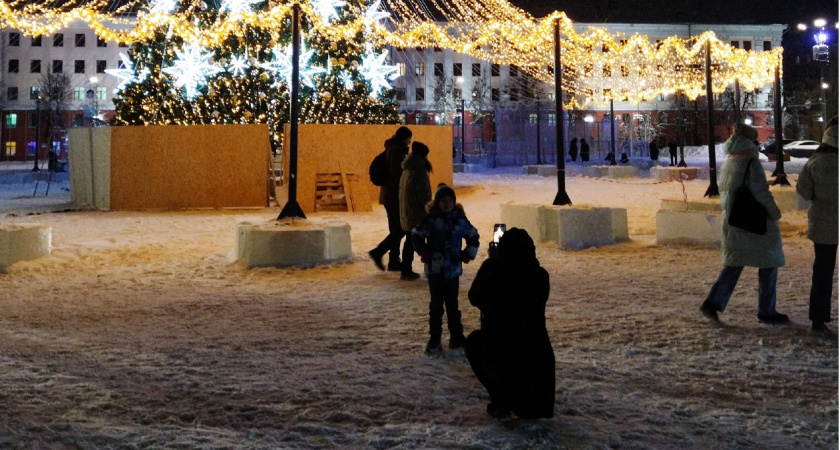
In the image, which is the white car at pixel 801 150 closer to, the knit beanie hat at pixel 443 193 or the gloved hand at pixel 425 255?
the knit beanie hat at pixel 443 193

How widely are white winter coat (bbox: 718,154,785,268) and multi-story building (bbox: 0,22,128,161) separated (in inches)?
2768

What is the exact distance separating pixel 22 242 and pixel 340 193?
9.56 metres

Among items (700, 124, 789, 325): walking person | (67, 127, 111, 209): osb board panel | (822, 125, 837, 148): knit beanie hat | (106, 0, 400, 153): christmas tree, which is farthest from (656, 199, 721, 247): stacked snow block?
(67, 127, 111, 209): osb board panel

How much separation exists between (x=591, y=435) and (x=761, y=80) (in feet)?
70.0

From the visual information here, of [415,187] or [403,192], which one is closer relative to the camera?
[415,187]

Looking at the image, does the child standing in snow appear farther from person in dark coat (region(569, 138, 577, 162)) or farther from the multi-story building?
the multi-story building

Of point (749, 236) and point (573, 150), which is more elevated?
point (573, 150)

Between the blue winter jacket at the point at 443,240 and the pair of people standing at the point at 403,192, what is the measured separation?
2.26 meters

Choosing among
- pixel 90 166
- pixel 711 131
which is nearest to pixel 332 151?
pixel 90 166

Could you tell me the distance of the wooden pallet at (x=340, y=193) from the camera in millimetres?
19609

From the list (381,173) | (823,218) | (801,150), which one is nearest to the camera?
(823,218)

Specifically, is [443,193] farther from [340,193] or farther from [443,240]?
[340,193]

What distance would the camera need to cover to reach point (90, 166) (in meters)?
20.6

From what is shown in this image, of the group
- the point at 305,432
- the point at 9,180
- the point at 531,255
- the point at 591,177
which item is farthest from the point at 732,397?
the point at 9,180
